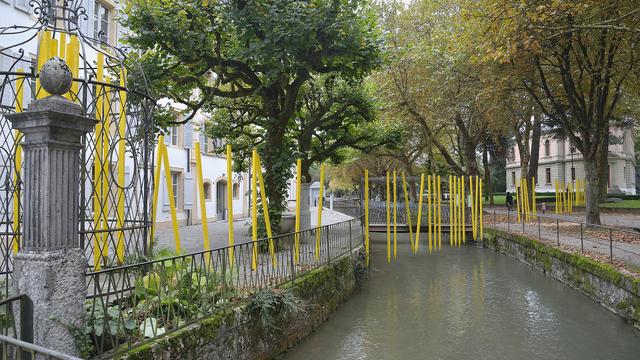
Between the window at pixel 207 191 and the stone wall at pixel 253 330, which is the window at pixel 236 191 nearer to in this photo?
the window at pixel 207 191

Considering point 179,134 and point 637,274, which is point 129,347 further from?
point 179,134

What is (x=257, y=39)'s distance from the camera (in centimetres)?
1003

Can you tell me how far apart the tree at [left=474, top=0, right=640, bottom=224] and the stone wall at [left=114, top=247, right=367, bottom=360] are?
20.4ft

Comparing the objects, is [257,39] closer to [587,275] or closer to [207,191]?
[587,275]

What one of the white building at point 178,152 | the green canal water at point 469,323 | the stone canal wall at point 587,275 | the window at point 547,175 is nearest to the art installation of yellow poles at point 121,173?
the green canal water at point 469,323

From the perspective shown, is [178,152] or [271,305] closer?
[271,305]

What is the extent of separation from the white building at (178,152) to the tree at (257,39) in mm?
1533

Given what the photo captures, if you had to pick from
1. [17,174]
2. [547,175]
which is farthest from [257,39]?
[547,175]

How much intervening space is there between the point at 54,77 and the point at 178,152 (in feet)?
57.5

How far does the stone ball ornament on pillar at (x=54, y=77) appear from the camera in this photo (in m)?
3.96

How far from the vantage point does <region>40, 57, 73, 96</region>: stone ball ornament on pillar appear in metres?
3.96

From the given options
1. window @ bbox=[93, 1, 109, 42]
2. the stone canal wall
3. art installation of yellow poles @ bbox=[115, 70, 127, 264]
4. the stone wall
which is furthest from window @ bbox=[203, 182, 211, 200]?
art installation of yellow poles @ bbox=[115, 70, 127, 264]

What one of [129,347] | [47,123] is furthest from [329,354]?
[47,123]

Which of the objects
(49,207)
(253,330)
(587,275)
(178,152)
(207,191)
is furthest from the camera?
(207,191)
